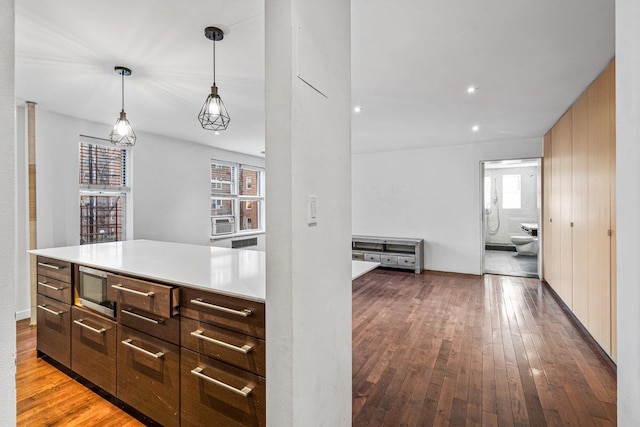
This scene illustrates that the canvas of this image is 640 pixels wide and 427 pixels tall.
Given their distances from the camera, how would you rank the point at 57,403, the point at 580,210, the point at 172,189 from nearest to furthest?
the point at 57,403
the point at 580,210
the point at 172,189

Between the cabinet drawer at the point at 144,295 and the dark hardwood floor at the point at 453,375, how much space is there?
75 centimetres

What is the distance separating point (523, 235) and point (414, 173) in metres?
4.26

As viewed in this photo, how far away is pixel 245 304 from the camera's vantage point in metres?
1.43

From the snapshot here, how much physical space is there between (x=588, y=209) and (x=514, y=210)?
6.24m

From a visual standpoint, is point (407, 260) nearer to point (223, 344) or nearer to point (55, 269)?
point (223, 344)

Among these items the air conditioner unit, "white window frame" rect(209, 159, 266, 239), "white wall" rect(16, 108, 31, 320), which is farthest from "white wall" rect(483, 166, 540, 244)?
"white wall" rect(16, 108, 31, 320)

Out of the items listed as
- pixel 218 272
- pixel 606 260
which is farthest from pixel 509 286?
pixel 218 272

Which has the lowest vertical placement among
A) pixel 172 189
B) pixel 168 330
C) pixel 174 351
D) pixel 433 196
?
pixel 174 351

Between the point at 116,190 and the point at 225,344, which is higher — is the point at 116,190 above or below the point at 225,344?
above

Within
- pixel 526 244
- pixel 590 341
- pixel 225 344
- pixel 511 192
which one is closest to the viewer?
pixel 225 344

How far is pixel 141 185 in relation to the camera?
4668mm
